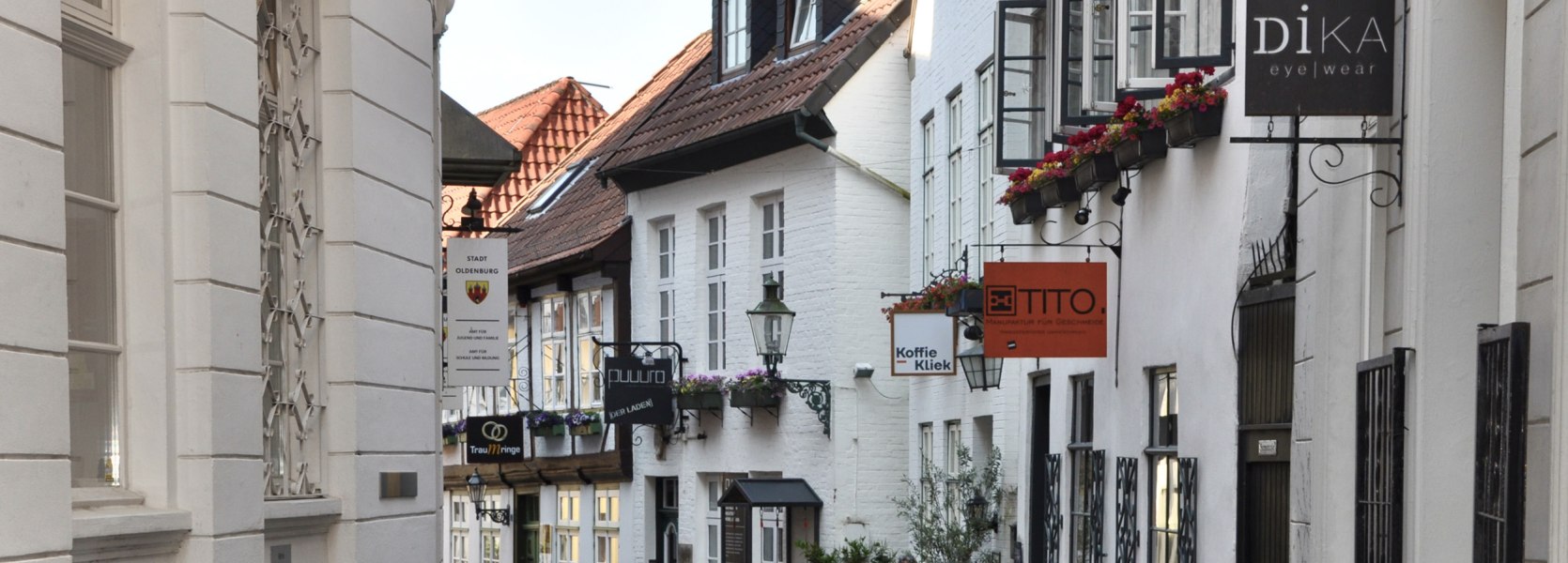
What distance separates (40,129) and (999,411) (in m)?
11.2

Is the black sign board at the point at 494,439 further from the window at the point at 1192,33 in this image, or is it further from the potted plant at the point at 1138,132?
the window at the point at 1192,33

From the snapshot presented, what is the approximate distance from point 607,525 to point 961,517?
27.5 ft

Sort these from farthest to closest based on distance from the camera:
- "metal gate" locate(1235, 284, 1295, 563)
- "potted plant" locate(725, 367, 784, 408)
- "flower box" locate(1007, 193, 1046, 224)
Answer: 1. "potted plant" locate(725, 367, 784, 408)
2. "flower box" locate(1007, 193, 1046, 224)
3. "metal gate" locate(1235, 284, 1295, 563)

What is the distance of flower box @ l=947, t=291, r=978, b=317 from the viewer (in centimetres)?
1502

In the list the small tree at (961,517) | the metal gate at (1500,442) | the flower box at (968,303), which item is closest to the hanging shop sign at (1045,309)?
the flower box at (968,303)

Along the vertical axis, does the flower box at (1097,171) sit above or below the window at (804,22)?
below

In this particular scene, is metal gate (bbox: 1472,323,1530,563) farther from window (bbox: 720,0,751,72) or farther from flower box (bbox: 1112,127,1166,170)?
window (bbox: 720,0,751,72)

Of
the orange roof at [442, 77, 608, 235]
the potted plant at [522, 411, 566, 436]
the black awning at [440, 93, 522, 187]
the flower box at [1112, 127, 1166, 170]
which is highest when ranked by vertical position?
the orange roof at [442, 77, 608, 235]

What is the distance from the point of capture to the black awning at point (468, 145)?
1220cm

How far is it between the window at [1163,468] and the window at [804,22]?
1120cm

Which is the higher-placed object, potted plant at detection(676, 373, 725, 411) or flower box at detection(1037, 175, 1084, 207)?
potted plant at detection(676, 373, 725, 411)

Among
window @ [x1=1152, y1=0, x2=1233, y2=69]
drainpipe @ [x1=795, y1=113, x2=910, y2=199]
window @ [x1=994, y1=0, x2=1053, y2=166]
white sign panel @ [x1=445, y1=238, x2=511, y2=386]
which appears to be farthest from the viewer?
drainpipe @ [x1=795, y1=113, x2=910, y2=199]

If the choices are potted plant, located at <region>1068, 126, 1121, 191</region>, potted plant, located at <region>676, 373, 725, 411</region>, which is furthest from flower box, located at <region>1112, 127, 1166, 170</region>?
potted plant, located at <region>676, 373, 725, 411</region>

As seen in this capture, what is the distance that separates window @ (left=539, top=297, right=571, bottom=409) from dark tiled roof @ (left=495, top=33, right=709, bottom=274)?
597mm
